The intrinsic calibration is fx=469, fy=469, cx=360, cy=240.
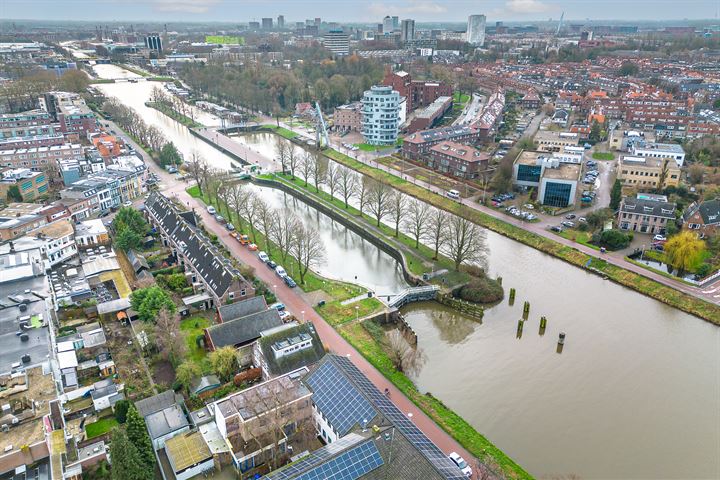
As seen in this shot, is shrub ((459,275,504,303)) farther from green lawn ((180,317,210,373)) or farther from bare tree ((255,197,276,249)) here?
green lawn ((180,317,210,373))

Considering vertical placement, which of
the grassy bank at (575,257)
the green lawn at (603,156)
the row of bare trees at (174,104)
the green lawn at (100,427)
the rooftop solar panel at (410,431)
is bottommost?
the green lawn at (100,427)

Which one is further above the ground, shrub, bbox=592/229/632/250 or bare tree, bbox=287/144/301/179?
bare tree, bbox=287/144/301/179

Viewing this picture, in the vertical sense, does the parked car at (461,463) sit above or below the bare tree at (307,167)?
below

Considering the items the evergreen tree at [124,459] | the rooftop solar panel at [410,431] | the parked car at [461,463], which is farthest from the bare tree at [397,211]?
the evergreen tree at [124,459]

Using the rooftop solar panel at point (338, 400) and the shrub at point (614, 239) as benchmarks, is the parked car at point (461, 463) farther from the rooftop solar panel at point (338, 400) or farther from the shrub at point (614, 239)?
the shrub at point (614, 239)

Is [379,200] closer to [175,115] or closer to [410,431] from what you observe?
[410,431]

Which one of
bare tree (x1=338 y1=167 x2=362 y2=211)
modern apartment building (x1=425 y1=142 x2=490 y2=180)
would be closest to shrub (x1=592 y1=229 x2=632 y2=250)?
modern apartment building (x1=425 y1=142 x2=490 y2=180)
